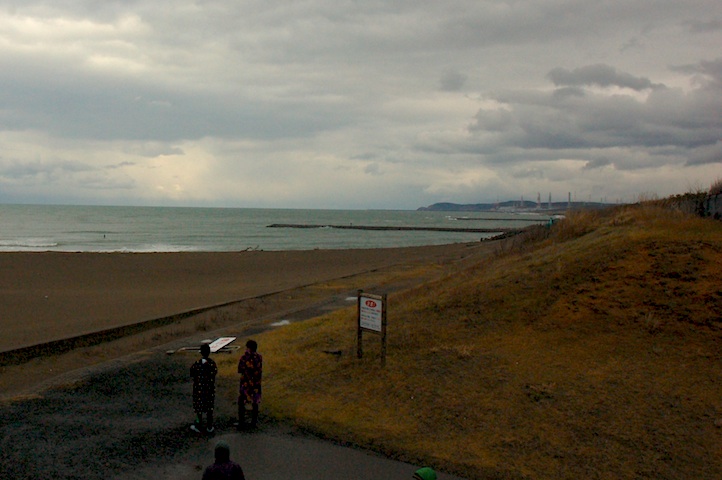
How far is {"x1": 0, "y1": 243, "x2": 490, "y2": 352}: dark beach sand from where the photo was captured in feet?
64.6

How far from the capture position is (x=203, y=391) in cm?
875

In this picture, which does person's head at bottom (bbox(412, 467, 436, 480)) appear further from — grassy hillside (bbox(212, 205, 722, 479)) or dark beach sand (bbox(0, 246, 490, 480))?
grassy hillside (bbox(212, 205, 722, 479))

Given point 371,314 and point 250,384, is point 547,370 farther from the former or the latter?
point 250,384

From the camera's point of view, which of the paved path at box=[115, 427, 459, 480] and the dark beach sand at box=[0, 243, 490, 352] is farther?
the dark beach sand at box=[0, 243, 490, 352]

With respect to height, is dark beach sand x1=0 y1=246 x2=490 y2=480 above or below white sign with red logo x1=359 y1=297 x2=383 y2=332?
below

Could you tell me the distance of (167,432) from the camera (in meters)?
8.93

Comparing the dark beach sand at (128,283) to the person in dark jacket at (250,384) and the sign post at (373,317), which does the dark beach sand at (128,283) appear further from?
the sign post at (373,317)

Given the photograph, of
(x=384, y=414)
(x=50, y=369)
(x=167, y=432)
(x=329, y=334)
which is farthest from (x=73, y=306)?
(x=384, y=414)

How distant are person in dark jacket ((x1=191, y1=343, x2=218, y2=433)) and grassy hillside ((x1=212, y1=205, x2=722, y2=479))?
4.31 feet

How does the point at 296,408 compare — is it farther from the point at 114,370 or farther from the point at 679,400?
the point at 679,400

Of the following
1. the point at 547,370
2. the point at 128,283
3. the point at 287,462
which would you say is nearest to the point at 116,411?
the point at 287,462

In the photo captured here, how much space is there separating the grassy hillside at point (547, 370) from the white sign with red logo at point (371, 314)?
30.7 inches

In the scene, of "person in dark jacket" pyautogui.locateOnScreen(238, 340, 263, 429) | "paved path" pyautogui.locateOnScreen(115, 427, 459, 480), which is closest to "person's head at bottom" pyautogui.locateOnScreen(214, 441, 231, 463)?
A: "paved path" pyautogui.locateOnScreen(115, 427, 459, 480)

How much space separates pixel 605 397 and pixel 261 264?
3504 cm
